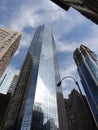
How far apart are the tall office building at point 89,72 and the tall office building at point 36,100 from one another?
3307 cm

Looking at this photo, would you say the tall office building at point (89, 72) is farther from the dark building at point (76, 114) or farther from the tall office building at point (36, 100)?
the tall office building at point (36, 100)

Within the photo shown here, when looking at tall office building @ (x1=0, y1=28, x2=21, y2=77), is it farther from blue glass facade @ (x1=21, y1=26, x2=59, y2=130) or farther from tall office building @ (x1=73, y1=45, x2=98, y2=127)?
tall office building @ (x1=73, y1=45, x2=98, y2=127)

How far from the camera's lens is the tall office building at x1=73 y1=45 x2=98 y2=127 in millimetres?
115562

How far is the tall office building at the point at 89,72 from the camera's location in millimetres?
115562

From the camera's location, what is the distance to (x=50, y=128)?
224ft

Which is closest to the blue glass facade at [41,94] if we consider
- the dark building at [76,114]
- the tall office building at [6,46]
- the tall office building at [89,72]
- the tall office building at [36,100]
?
the tall office building at [36,100]

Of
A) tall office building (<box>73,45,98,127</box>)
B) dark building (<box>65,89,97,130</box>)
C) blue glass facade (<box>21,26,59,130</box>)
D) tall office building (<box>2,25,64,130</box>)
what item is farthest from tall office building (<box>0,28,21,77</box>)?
tall office building (<box>73,45,98,127</box>)

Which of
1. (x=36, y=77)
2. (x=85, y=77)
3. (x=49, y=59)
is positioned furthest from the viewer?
(x=85, y=77)

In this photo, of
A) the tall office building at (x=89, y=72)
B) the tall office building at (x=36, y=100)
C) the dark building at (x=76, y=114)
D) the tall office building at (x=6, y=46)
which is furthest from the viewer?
the tall office building at (x=89, y=72)

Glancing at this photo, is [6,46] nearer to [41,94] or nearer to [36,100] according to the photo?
[41,94]

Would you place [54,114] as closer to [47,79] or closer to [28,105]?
[28,105]

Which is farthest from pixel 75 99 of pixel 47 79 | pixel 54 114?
pixel 54 114

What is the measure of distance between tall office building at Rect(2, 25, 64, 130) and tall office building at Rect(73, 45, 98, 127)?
3307cm

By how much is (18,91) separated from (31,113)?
29.3m
